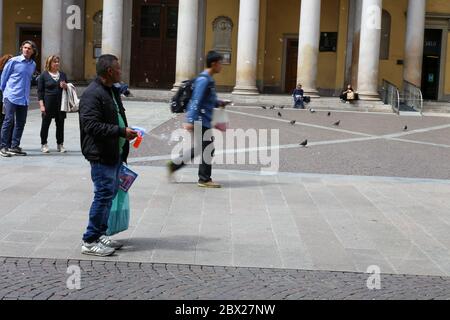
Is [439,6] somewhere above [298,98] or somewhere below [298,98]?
above

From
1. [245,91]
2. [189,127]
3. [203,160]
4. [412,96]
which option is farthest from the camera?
[412,96]

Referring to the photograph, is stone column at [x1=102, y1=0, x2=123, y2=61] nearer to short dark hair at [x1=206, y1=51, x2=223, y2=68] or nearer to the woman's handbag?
the woman's handbag

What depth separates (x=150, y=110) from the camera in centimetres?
2453

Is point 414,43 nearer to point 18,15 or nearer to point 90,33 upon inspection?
point 90,33

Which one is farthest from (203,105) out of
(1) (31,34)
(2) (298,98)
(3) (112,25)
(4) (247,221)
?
(1) (31,34)

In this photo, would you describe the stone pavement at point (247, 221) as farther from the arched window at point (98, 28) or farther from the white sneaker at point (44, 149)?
the arched window at point (98, 28)

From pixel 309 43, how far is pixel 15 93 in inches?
712

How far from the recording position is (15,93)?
12.4 metres

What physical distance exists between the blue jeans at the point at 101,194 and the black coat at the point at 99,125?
0.08 meters

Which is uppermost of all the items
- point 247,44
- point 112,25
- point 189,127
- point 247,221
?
point 112,25

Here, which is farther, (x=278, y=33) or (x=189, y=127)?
(x=278, y=33)

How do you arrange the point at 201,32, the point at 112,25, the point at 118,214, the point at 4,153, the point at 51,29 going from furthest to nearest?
the point at 201,32
the point at 51,29
the point at 112,25
the point at 4,153
the point at 118,214

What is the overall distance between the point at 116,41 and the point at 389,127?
1225 centimetres
